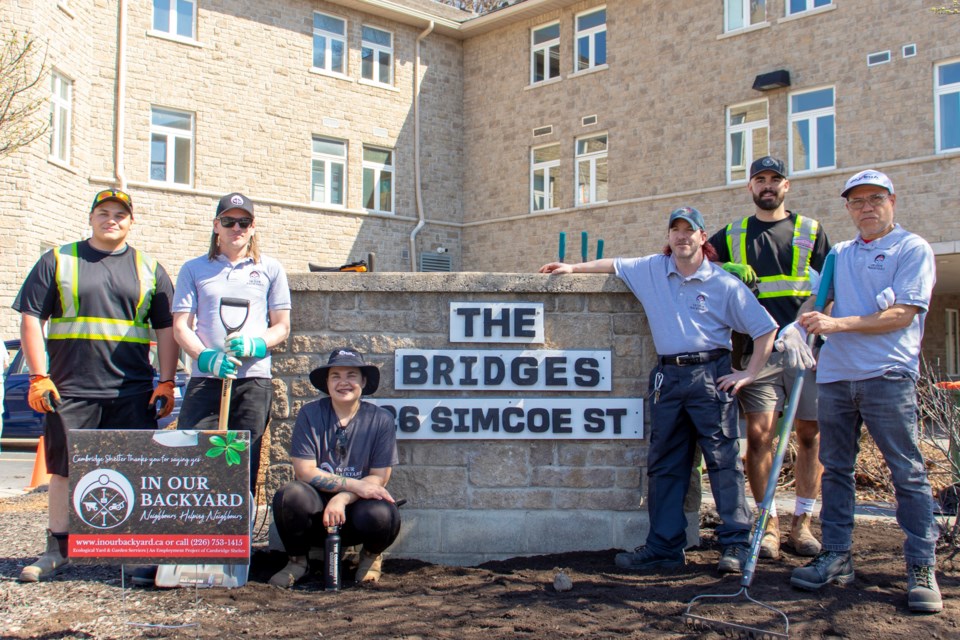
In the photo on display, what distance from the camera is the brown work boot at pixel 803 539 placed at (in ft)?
17.5

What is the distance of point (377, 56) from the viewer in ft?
78.0

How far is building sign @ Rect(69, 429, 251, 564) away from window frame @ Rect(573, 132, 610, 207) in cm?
1860

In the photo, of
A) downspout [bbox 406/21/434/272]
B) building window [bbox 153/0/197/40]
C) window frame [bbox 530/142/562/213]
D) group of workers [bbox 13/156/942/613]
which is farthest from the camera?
downspout [bbox 406/21/434/272]

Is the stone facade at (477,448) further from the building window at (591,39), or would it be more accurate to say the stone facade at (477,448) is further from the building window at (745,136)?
the building window at (591,39)

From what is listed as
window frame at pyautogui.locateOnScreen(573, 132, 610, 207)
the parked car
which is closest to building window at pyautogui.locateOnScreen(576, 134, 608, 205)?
window frame at pyautogui.locateOnScreen(573, 132, 610, 207)

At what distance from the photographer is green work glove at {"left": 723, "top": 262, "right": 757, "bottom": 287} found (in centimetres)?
525

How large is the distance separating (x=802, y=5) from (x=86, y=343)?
17.9 m

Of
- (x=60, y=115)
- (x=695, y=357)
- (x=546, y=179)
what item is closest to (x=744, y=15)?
(x=546, y=179)

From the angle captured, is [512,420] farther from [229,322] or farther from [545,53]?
[545,53]

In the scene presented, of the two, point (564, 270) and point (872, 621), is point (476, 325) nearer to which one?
Answer: point (564, 270)

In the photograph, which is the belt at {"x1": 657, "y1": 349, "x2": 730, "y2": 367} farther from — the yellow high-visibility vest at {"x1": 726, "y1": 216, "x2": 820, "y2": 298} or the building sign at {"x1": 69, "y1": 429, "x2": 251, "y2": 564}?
the building sign at {"x1": 69, "y1": 429, "x2": 251, "y2": 564}

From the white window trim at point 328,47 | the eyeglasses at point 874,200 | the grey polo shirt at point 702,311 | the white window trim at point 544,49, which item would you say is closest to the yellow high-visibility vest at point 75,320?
the grey polo shirt at point 702,311

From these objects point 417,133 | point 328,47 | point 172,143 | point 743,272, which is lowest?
point 743,272

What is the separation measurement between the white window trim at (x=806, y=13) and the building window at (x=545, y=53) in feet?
19.7
